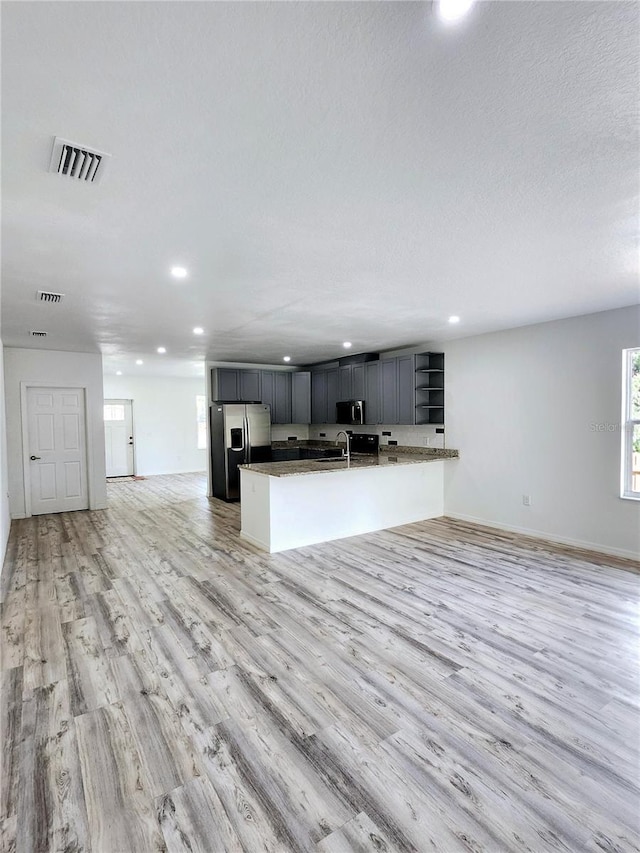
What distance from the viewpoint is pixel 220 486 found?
7.93 metres

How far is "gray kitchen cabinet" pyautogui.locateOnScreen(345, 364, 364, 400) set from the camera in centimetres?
725

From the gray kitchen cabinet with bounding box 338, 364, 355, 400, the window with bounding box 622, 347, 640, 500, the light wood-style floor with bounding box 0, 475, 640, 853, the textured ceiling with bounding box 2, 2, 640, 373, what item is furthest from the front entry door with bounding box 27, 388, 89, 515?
the window with bounding box 622, 347, 640, 500

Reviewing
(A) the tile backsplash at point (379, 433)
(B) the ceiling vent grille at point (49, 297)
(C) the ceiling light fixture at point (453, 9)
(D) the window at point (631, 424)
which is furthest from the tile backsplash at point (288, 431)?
(C) the ceiling light fixture at point (453, 9)

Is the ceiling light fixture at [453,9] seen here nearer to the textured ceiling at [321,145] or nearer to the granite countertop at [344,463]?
the textured ceiling at [321,145]

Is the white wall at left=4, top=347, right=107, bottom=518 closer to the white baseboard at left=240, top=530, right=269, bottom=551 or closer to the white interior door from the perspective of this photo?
the white baseboard at left=240, top=530, right=269, bottom=551

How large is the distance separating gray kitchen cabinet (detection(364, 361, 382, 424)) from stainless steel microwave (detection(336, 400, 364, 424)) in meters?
0.10

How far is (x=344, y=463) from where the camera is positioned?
5.50 meters

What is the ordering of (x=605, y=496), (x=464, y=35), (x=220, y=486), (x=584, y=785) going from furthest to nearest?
1. (x=220, y=486)
2. (x=605, y=496)
3. (x=584, y=785)
4. (x=464, y=35)

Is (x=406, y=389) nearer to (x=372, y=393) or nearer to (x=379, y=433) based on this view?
(x=372, y=393)

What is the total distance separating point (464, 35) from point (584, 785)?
271cm

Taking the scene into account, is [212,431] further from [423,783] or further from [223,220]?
[423,783]

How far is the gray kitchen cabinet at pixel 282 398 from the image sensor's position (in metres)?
8.38

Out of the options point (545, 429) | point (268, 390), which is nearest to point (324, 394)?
point (268, 390)

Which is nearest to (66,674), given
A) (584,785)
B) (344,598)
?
(344,598)
